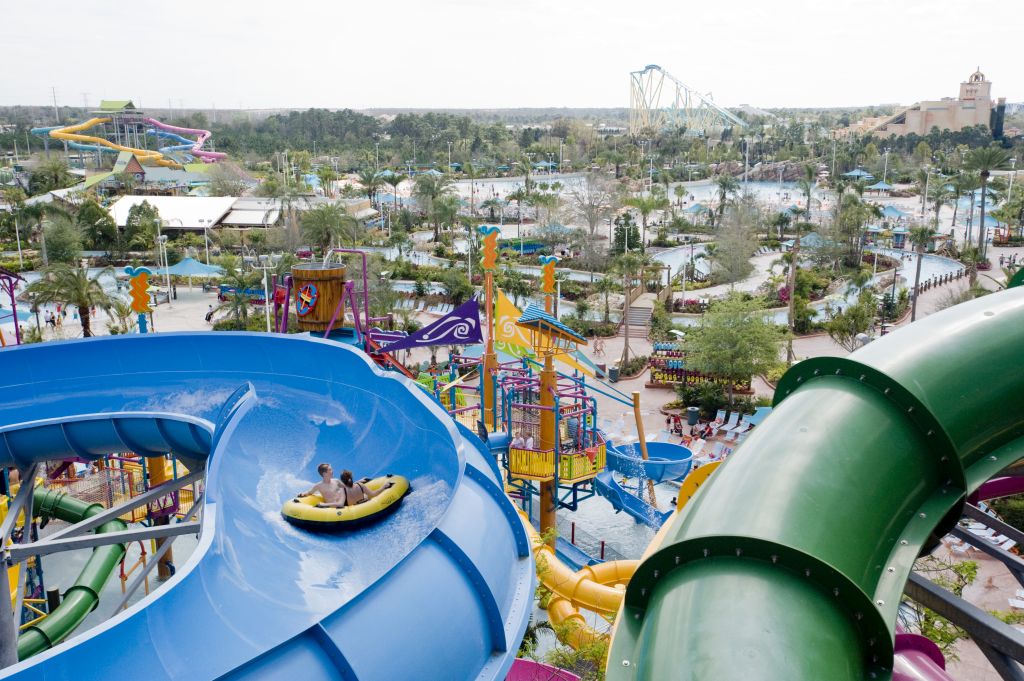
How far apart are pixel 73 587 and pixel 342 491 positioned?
6.16m

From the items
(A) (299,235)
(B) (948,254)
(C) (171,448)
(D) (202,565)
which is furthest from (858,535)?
(B) (948,254)

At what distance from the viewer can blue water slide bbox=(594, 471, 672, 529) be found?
17703mm

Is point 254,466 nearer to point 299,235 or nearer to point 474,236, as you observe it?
point 299,235

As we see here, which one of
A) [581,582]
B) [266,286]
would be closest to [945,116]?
[266,286]

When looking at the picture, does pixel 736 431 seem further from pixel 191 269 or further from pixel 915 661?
pixel 191 269

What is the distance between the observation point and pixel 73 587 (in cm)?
1191

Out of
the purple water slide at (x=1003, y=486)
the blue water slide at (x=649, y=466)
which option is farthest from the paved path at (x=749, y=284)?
the purple water slide at (x=1003, y=486)

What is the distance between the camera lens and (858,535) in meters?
2.37

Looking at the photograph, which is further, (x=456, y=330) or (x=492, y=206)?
(x=492, y=206)

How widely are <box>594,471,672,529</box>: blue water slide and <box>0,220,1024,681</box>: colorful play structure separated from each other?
96 centimetres

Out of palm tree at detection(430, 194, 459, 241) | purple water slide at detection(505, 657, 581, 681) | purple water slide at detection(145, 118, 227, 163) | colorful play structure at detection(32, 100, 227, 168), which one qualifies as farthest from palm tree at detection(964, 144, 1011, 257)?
purple water slide at detection(145, 118, 227, 163)

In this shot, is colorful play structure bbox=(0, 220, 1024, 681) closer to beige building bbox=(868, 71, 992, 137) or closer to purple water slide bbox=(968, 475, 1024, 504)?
purple water slide bbox=(968, 475, 1024, 504)

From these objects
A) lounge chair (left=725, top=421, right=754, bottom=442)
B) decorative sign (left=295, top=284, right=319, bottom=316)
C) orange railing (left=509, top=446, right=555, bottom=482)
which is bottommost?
lounge chair (left=725, top=421, right=754, bottom=442)

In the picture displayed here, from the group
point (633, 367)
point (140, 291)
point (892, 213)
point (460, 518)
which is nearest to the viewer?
point (460, 518)
